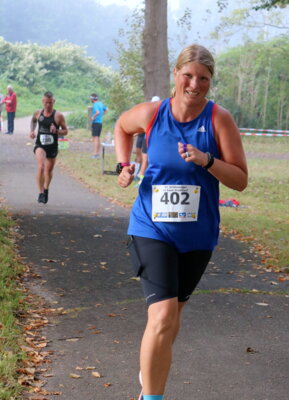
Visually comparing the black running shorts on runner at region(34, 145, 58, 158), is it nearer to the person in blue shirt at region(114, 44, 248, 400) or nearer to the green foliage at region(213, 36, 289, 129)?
the person in blue shirt at region(114, 44, 248, 400)

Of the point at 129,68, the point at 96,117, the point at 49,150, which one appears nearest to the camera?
the point at 49,150

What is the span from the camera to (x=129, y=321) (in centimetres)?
681

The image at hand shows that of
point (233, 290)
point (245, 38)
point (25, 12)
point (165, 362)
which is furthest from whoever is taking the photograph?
point (25, 12)

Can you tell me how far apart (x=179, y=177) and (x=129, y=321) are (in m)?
2.60

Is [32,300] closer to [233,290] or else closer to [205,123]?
[233,290]

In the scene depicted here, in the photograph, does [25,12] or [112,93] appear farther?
[25,12]

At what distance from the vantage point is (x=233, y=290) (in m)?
8.20

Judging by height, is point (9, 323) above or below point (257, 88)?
below

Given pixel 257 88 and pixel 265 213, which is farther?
pixel 257 88

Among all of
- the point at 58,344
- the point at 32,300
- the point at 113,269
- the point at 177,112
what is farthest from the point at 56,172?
the point at 177,112

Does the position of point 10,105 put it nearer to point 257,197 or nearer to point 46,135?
point 257,197

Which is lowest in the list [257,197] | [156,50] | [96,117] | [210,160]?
[257,197]

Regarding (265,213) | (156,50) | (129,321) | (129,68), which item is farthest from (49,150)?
(129,68)

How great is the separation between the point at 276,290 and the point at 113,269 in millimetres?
1838
